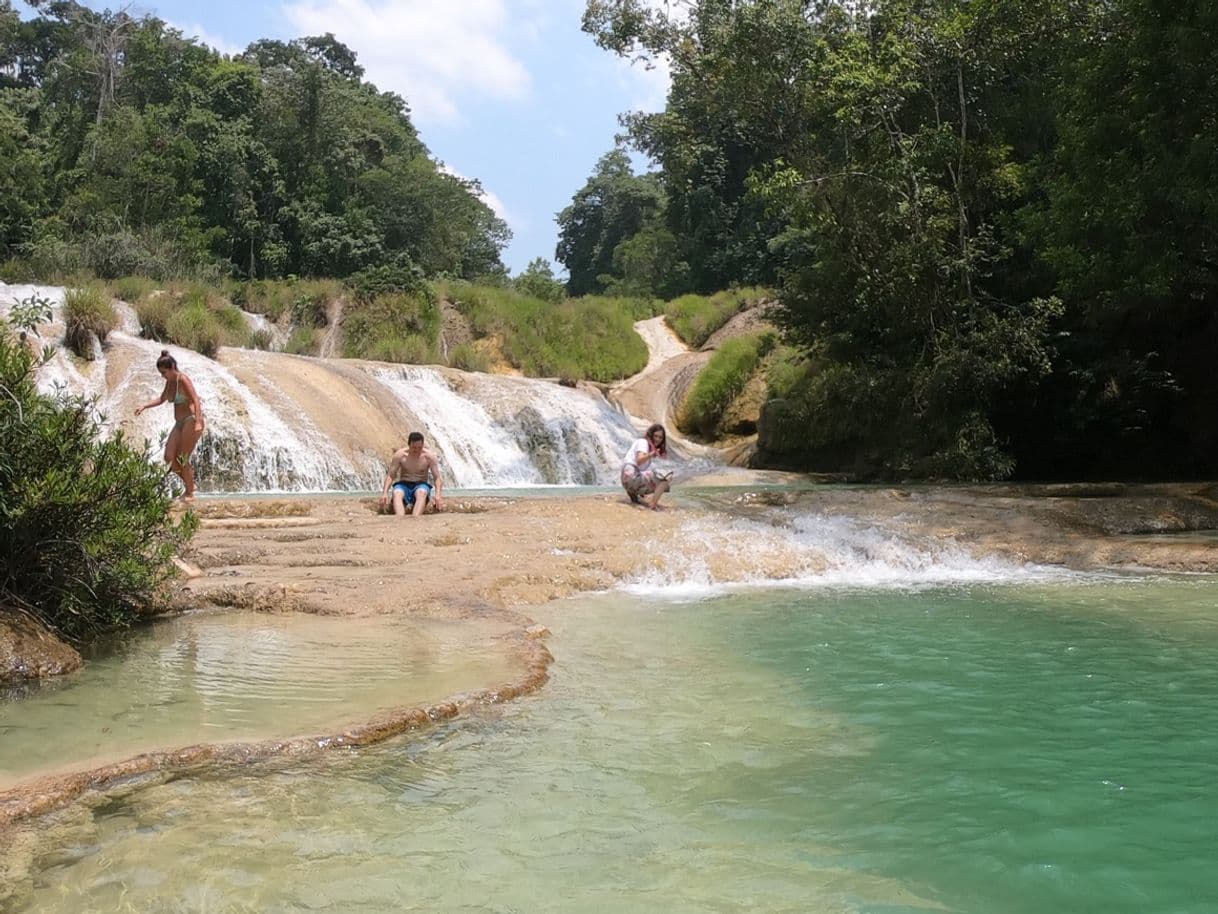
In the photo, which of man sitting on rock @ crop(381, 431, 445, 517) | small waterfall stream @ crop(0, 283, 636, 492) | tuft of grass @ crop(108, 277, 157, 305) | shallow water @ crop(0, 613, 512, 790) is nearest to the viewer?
shallow water @ crop(0, 613, 512, 790)

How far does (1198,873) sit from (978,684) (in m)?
2.06

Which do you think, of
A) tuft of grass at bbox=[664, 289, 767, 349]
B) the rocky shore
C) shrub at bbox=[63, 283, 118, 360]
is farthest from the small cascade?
tuft of grass at bbox=[664, 289, 767, 349]

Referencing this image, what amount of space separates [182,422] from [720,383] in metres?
16.6

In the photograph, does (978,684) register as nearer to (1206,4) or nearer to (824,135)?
(1206,4)

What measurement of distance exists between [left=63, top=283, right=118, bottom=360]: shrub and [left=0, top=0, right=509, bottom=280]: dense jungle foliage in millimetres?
14560

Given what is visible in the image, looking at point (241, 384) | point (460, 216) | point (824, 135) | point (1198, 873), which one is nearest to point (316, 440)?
point (241, 384)

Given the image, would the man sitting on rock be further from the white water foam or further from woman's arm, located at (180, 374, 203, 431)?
the white water foam

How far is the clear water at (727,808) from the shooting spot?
2738 mm

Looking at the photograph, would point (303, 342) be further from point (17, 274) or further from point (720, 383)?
point (720, 383)

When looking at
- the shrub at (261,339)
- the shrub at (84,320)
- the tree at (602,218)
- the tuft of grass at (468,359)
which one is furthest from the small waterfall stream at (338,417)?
the tree at (602,218)

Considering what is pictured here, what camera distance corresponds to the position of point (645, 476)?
10.8 metres

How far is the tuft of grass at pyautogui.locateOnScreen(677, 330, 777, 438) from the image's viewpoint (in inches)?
964

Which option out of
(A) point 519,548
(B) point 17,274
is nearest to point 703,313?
(B) point 17,274

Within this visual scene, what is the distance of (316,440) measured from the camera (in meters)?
16.7
